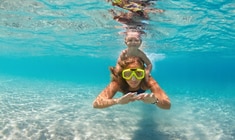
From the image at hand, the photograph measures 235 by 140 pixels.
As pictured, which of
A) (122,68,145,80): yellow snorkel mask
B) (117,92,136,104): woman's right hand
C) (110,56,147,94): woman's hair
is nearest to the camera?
(117,92,136,104): woman's right hand

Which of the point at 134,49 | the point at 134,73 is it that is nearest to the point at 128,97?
the point at 134,73

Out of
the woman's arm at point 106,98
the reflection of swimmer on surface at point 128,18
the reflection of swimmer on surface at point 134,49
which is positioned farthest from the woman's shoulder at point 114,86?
the reflection of swimmer on surface at point 128,18

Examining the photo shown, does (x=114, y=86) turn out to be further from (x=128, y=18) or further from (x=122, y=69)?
(x=128, y=18)

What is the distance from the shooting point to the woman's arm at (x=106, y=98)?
19.0ft

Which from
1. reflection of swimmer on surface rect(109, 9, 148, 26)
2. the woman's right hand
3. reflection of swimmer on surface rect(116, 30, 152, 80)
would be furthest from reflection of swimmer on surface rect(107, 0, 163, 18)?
the woman's right hand

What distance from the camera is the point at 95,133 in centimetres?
909

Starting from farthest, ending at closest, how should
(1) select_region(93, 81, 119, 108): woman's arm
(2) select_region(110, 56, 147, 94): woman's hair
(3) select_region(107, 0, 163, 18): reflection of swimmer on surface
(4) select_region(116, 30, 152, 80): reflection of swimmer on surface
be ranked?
1. (3) select_region(107, 0, 163, 18): reflection of swimmer on surface
2. (4) select_region(116, 30, 152, 80): reflection of swimmer on surface
3. (2) select_region(110, 56, 147, 94): woman's hair
4. (1) select_region(93, 81, 119, 108): woman's arm

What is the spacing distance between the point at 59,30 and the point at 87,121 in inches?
553

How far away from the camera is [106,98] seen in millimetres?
6277

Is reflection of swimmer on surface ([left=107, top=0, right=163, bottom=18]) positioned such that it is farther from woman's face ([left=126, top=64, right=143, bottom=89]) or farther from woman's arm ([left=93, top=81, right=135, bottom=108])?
woman's arm ([left=93, top=81, right=135, bottom=108])

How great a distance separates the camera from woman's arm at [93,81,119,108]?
Result: 5801mm

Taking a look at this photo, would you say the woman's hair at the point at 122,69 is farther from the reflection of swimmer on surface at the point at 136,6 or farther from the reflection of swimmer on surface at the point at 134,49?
the reflection of swimmer on surface at the point at 136,6

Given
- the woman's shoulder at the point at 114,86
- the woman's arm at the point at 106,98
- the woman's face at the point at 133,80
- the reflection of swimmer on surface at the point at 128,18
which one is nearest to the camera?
the woman's arm at the point at 106,98

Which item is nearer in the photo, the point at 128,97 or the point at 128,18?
the point at 128,97
